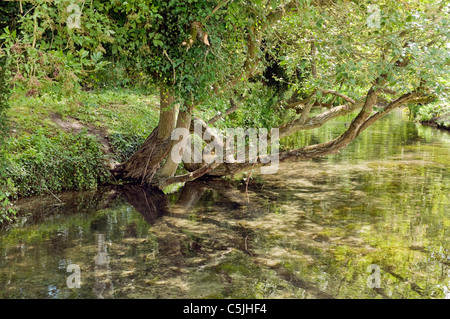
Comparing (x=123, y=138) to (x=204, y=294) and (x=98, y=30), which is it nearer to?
(x=98, y=30)

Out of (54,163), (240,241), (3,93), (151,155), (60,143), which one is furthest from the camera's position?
(151,155)

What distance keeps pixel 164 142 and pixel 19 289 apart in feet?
19.0

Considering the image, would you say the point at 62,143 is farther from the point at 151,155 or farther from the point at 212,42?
the point at 212,42

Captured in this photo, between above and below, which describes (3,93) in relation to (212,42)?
below

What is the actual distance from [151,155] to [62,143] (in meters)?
2.07

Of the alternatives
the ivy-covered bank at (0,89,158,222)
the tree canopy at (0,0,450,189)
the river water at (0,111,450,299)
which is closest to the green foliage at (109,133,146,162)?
the ivy-covered bank at (0,89,158,222)

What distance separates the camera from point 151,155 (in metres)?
10.9

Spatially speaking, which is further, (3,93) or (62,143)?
(62,143)

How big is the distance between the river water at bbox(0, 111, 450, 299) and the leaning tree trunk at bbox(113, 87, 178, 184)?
44cm

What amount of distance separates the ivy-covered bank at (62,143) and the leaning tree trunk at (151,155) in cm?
47

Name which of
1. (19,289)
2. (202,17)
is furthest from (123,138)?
(19,289)

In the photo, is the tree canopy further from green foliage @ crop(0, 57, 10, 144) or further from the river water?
the river water

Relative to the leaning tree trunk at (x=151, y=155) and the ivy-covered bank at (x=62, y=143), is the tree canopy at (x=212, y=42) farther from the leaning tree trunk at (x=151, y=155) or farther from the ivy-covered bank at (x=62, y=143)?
the leaning tree trunk at (x=151, y=155)

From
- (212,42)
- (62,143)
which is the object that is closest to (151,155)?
(62,143)
